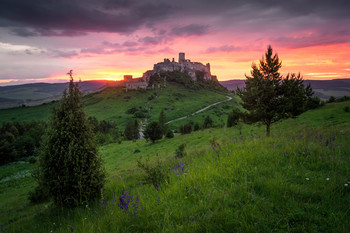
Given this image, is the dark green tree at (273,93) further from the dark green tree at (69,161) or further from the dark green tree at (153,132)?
the dark green tree at (153,132)

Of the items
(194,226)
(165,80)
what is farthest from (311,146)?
(165,80)

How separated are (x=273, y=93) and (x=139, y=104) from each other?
5313 inches

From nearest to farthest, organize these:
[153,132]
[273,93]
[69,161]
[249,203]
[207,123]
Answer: [249,203] < [69,161] < [273,93] < [153,132] < [207,123]

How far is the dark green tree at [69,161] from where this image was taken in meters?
5.98

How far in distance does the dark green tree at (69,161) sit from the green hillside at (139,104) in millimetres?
→ 104632

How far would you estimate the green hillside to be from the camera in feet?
424

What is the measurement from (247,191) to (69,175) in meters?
5.75

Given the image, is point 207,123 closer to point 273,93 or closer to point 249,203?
point 273,93

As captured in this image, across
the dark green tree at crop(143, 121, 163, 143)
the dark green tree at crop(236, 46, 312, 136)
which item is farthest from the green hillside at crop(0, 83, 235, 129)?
the dark green tree at crop(236, 46, 312, 136)

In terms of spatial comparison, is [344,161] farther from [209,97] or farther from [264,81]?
[209,97]

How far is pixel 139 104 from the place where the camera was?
147000 millimetres

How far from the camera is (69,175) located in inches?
237

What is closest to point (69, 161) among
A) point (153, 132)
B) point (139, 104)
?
point (153, 132)

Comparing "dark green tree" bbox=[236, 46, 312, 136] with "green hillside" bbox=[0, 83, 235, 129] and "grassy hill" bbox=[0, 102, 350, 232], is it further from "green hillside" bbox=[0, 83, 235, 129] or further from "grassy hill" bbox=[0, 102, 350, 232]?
"green hillside" bbox=[0, 83, 235, 129]
